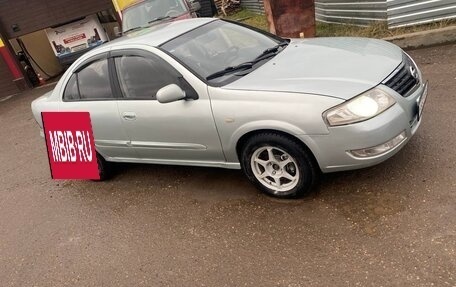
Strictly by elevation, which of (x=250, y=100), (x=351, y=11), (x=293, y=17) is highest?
(x=250, y=100)

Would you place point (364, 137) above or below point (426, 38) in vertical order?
above

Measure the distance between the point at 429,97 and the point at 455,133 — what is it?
3.28ft

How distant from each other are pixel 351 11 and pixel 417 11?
1.48 meters

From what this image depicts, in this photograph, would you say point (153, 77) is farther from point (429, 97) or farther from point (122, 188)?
point (429, 97)

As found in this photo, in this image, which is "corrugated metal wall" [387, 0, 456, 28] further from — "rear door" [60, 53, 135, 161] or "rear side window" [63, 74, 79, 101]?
"rear side window" [63, 74, 79, 101]

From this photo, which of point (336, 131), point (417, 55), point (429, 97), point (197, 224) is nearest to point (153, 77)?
point (197, 224)

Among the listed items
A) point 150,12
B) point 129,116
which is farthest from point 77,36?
point 129,116

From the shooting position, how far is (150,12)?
955 cm

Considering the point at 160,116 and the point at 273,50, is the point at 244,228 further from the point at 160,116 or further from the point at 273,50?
the point at 273,50

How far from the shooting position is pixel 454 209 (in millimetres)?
3324

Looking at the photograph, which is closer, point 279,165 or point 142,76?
point 279,165

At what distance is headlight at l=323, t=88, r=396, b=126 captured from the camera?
3395mm

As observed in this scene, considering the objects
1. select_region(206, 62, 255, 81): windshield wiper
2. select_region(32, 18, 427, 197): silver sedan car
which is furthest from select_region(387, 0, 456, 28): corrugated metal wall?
select_region(206, 62, 255, 81): windshield wiper

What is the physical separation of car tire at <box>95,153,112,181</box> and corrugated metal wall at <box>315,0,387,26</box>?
5.09 meters
